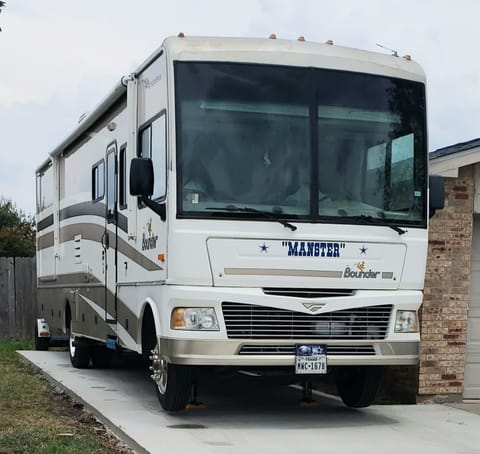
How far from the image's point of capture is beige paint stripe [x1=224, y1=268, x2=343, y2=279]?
30.0ft

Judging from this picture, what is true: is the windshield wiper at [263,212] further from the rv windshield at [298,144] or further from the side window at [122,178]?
the side window at [122,178]

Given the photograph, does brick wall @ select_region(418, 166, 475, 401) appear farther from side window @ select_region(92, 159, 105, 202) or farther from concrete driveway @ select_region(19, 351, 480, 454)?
side window @ select_region(92, 159, 105, 202)

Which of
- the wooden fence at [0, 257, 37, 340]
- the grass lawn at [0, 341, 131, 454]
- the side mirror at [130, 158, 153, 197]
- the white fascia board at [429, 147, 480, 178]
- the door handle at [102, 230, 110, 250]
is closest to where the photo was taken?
the grass lawn at [0, 341, 131, 454]

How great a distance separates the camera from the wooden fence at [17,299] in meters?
21.6

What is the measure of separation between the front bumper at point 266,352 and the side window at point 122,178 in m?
2.55

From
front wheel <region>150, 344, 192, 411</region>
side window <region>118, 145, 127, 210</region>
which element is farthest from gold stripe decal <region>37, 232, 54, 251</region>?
front wheel <region>150, 344, 192, 411</region>

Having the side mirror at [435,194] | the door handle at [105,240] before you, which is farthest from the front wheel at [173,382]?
the side mirror at [435,194]

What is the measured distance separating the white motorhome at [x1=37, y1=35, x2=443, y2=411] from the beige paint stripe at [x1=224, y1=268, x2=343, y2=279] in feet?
0.04

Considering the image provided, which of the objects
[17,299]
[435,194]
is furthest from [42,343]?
[435,194]

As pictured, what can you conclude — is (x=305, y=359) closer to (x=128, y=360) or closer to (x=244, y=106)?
(x=244, y=106)

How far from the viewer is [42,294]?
59.6ft

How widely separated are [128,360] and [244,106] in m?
7.88

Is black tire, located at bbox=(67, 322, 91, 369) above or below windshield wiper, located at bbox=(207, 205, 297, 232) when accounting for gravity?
below

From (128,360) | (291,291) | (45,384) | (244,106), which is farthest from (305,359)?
(128,360)
